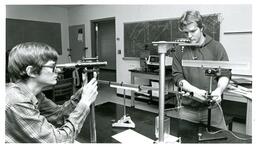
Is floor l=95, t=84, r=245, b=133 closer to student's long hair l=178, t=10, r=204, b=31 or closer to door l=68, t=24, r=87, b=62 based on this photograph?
door l=68, t=24, r=87, b=62

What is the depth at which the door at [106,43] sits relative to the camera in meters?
5.96

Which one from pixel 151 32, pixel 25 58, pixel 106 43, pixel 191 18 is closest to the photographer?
pixel 25 58

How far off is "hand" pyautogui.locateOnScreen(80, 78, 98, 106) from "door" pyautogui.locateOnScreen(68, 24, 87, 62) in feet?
17.2

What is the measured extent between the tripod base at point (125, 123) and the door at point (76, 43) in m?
4.97

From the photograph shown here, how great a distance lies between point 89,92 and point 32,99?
260mm

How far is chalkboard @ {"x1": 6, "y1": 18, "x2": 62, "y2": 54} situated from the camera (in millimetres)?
5219

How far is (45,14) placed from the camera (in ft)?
19.4

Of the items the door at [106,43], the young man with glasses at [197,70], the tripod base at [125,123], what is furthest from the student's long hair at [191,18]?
the door at [106,43]

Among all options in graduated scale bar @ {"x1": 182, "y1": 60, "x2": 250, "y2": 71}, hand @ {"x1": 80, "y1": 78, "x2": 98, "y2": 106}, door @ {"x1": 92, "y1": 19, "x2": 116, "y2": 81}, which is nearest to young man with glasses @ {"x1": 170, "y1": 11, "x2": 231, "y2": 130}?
graduated scale bar @ {"x1": 182, "y1": 60, "x2": 250, "y2": 71}

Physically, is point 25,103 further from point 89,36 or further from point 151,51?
point 89,36

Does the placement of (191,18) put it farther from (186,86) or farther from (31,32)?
(31,32)

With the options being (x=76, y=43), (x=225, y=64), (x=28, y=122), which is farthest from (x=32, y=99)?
(x=76, y=43)

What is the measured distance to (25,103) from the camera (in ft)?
2.65
